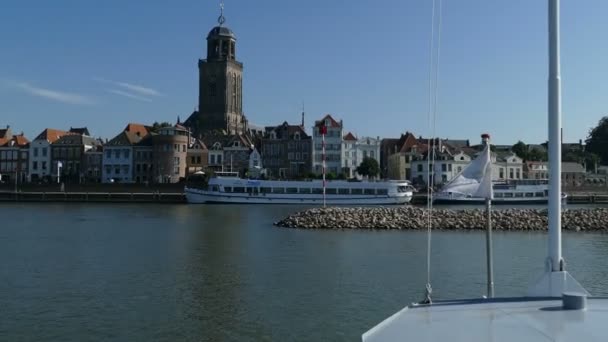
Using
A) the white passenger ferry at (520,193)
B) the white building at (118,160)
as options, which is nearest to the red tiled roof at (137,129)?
the white building at (118,160)

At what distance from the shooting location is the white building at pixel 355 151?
104 m

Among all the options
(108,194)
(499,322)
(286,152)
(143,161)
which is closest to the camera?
(499,322)

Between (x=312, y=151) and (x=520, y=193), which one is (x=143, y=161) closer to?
(x=312, y=151)

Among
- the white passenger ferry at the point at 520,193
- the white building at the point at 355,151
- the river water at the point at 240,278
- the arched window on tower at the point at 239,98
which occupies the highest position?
the arched window on tower at the point at 239,98

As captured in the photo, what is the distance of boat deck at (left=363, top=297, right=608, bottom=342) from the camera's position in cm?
589

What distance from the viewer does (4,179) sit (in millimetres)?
112812

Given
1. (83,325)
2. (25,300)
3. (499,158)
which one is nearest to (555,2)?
(83,325)

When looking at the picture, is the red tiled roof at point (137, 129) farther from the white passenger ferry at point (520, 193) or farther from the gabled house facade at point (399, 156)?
the white passenger ferry at point (520, 193)

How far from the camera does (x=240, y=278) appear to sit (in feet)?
71.2

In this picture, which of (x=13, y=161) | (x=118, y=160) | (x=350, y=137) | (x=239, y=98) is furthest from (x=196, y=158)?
(x=13, y=161)

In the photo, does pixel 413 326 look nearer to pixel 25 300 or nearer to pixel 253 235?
pixel 25 300

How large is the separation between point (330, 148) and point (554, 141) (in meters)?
95.4

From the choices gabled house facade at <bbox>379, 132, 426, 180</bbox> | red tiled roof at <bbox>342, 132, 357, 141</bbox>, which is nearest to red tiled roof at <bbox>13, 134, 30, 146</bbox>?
red tiled roof at <bbox>342, 132, 357, 141</bbox>

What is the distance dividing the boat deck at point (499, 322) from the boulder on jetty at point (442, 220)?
3573 centimetres
